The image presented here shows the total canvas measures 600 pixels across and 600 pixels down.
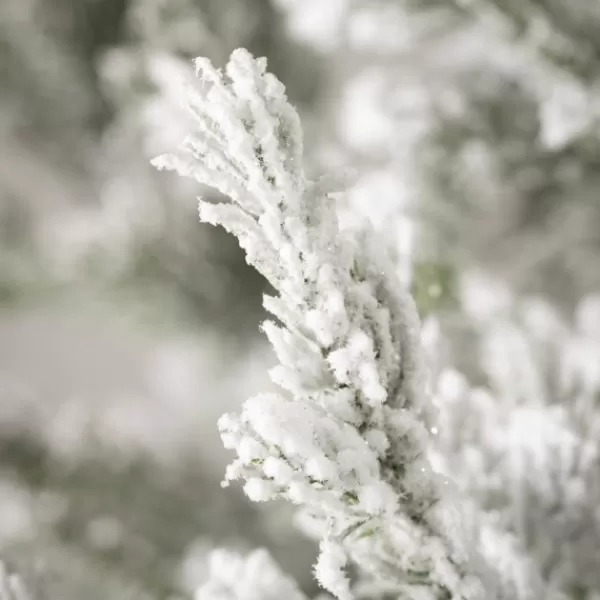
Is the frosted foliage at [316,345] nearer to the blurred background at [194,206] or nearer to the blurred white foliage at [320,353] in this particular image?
the blurred white foliage at [320,353]

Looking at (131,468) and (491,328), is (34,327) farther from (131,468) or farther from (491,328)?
(491,328)

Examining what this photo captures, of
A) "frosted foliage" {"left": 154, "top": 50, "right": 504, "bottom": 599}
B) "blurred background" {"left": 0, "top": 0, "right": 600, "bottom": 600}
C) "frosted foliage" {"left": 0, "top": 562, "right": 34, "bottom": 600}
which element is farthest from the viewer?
"blurred background" {"left": 0, "top": 0, "right": 600, "bottom": 600}

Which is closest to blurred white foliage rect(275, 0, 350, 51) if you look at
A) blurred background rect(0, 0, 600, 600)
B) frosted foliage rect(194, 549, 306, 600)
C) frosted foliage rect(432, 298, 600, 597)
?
blurred background rect(0, 0, 600, 600)

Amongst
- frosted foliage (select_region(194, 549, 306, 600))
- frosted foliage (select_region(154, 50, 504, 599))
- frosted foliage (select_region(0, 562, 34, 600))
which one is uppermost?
frosted foliage (select_region(154, 50, 504, 599))

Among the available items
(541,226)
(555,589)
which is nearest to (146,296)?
(541,226)

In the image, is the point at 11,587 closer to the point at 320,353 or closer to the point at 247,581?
the point at 247,581

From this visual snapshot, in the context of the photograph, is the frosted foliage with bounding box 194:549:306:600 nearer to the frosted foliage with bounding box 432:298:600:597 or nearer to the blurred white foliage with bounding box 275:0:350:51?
the frosted foliage with bounding box 432:298:600:597

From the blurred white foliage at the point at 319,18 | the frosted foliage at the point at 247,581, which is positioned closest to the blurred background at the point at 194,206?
the blurred white foliage at the point at 319,18
